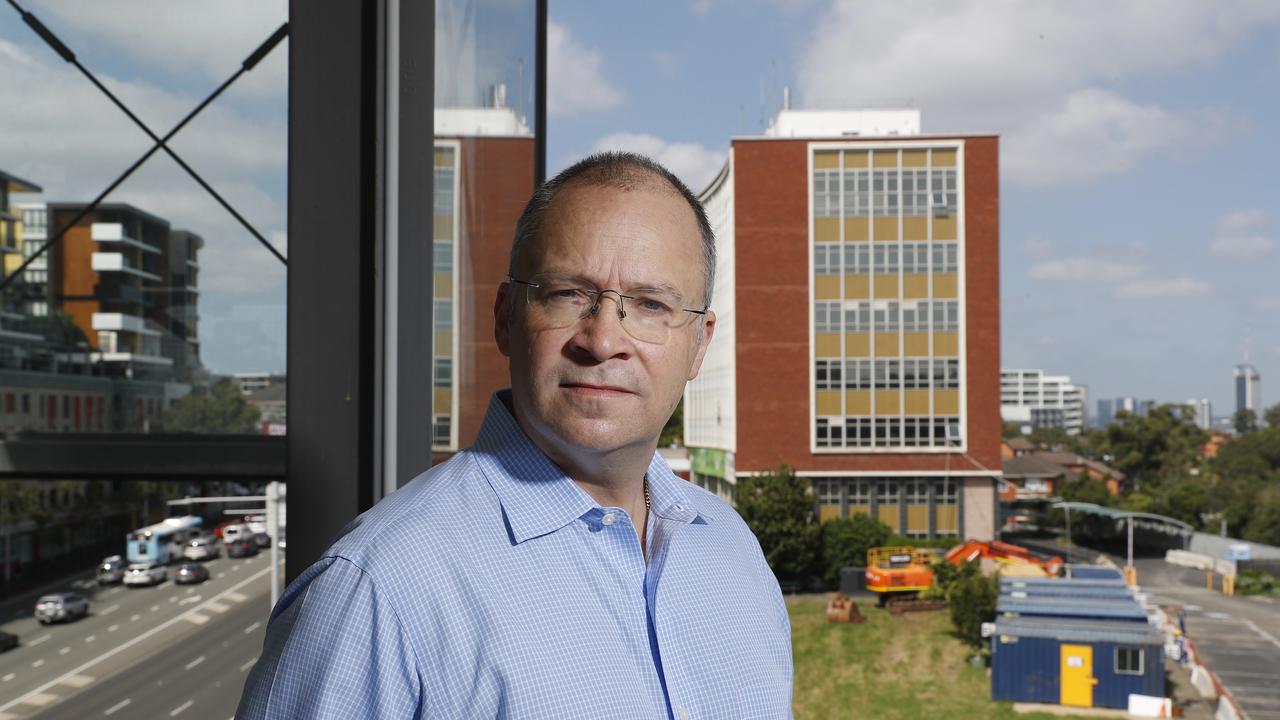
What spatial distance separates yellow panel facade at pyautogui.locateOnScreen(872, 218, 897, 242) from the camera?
12898 millimetres

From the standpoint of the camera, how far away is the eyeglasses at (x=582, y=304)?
429 mm

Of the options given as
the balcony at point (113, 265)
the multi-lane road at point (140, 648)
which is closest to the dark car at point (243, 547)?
the multi-lane road at point (140, 648)

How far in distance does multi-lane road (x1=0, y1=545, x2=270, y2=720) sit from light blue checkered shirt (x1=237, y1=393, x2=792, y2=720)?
561 millimetres

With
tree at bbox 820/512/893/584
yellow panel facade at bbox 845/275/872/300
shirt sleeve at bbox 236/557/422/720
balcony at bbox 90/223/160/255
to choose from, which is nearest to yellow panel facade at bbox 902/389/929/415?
yellow panel facade at bbox 845/275/872/300

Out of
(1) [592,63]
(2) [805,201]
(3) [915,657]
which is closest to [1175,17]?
(1) [592,63]

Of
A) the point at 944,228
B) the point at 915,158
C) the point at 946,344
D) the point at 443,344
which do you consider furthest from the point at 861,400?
the point at 443,344

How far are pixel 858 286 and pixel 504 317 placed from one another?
13.0 metres

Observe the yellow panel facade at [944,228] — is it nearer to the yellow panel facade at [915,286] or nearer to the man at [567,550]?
the yellow panel facade at [915,286]

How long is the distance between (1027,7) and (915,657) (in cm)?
3122

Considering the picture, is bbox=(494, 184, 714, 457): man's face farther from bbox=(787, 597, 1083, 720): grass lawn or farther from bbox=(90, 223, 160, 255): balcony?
bbox=(787, 597, 1083, 720): grass lawn

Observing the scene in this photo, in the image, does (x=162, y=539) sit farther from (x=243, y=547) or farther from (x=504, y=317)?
(x=504, y=317)

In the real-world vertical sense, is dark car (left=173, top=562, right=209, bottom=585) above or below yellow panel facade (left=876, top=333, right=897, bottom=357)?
below

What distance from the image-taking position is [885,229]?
42.5 feet

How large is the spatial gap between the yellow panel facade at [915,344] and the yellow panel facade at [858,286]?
754 mm
